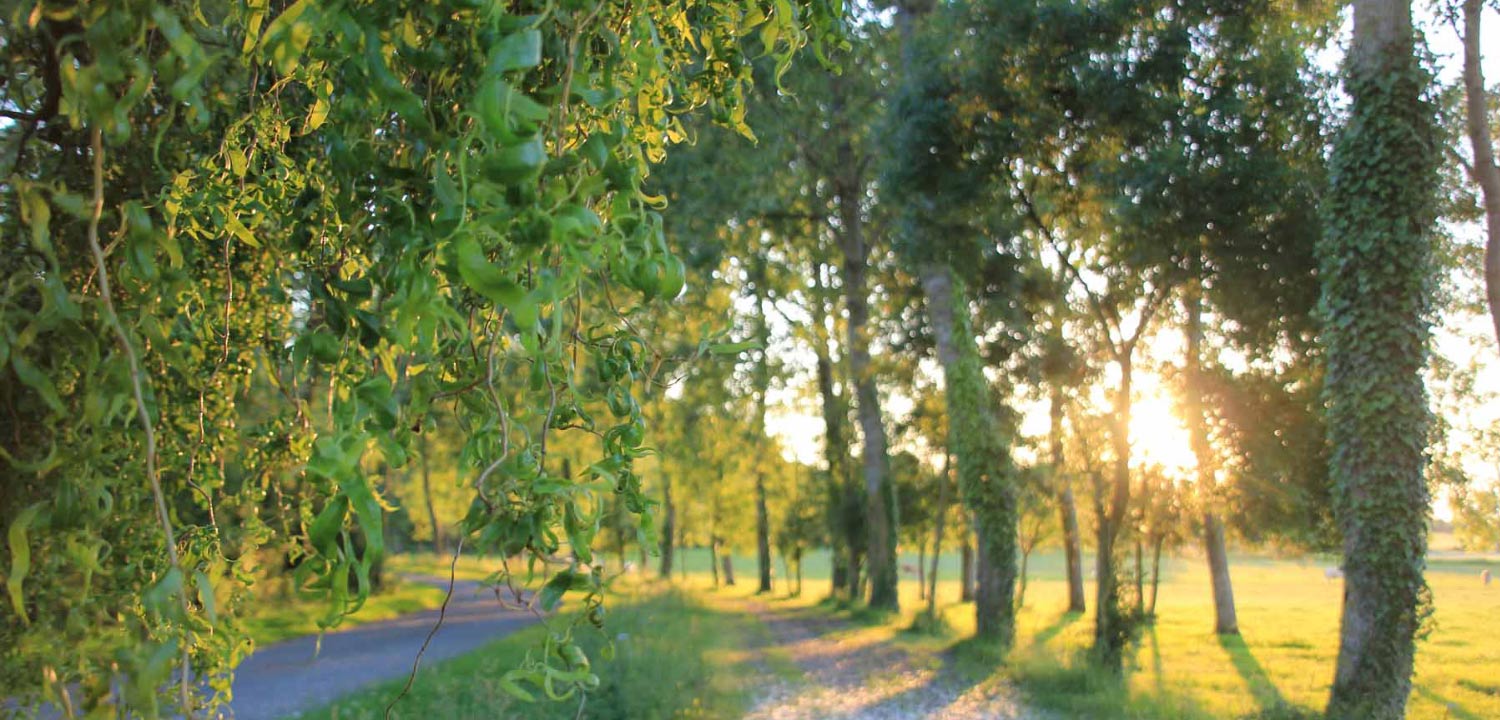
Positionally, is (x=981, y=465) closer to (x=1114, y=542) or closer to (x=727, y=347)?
(x=1114, y=542)

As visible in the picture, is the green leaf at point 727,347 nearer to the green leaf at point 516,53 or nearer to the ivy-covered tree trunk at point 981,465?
the green leaf at point 516,53

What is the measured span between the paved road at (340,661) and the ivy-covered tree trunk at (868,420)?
26.8 ft

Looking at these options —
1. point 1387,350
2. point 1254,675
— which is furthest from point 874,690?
point 1387,350

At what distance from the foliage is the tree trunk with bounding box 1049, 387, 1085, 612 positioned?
17678 millimetres

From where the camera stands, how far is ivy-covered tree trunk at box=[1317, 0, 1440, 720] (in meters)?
8.78

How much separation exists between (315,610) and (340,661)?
6.57 m

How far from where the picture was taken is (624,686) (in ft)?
30.0

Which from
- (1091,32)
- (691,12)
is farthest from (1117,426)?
(691,12)

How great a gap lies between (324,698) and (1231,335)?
37.7 feet

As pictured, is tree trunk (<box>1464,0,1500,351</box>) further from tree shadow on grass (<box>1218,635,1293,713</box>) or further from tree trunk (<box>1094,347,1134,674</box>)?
tree shadow on grass (<box>1218,635,1293,713</box>)

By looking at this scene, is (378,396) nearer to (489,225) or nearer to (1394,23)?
(489,225)

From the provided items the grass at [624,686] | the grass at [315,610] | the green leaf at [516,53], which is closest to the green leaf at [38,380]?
the green leaf at [516,53]

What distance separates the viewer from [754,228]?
2203 centimetres

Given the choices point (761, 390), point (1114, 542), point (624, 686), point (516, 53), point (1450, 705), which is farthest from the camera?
point (761, 390)
